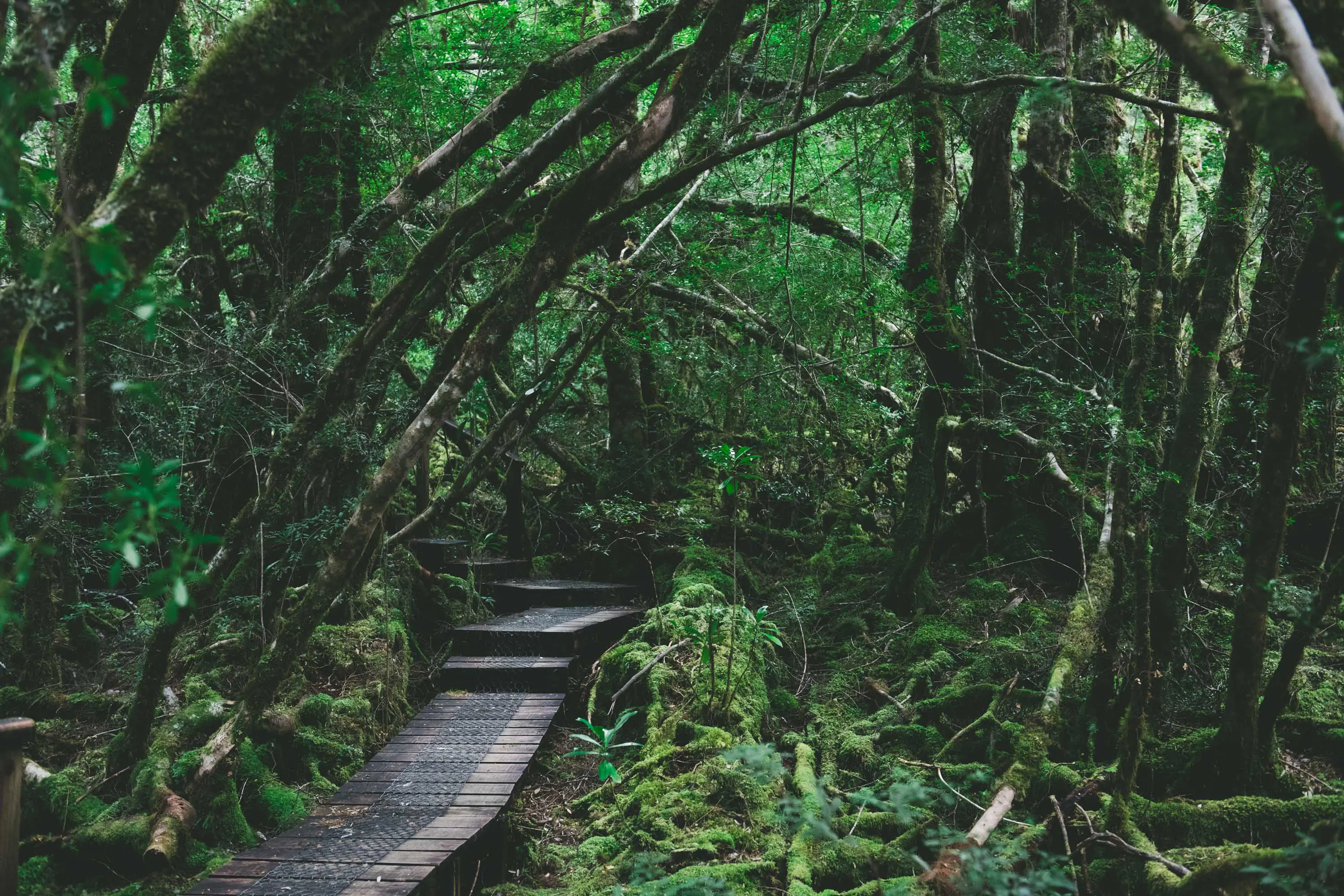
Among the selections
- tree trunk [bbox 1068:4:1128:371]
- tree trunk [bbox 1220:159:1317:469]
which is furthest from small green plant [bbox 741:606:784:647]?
tree trunk [bbox 1068:4:1128:371]

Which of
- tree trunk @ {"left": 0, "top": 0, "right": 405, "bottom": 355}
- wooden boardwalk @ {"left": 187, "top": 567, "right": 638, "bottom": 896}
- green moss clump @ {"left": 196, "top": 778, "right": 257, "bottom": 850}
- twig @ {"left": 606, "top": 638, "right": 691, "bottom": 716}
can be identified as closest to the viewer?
tree trunk @ {"left": 0, "top": 0, "right": 405, "bottom": 355}

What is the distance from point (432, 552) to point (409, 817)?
4822 millimetres

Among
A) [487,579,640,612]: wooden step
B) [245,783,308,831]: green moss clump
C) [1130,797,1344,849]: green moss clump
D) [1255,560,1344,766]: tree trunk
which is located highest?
[1255,560,1344,766]: tree trunk

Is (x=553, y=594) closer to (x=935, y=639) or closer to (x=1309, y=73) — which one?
(x=935, y=639)

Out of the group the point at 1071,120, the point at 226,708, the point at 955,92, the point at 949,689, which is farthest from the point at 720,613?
the point at 1071,120

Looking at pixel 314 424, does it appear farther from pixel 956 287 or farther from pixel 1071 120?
pixel 1071 120

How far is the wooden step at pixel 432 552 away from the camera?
9.75 metres

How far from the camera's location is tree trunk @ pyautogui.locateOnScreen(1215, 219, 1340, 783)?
3.63 meters

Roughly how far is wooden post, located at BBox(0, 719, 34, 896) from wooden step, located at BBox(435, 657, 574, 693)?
14.4 ft

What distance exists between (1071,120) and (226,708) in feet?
31.3

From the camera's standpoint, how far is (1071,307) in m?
8.47

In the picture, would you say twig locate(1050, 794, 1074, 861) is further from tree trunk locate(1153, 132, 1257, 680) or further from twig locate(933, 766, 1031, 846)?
tree trunk locate(1153, 132, 1257, 680)

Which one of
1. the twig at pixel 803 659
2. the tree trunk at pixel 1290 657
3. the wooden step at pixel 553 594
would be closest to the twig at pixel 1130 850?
the tree trunk at pixel 1290 657

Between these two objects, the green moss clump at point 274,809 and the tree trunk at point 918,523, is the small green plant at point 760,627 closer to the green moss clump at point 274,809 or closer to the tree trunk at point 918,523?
the tree trunk at point 918,523
